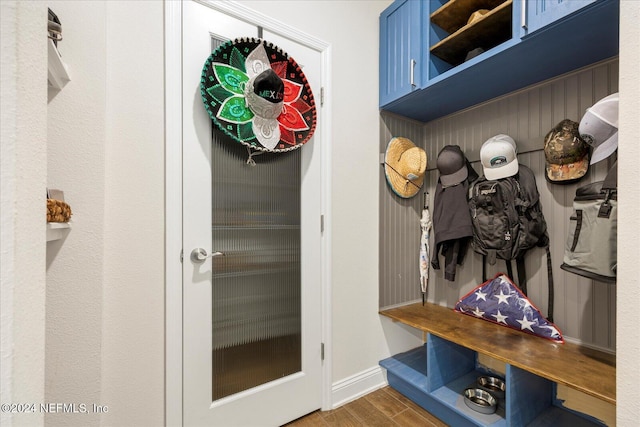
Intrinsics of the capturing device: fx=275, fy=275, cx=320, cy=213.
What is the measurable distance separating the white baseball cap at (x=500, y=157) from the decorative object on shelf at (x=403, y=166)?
1.38ft

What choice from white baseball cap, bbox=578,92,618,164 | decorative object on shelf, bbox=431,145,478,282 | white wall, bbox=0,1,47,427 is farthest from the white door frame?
white baseball cap, bbox=578,92,618,164

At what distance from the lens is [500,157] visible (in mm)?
1688

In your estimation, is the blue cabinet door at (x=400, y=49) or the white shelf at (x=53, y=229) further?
the blue cabinet door at (x=400, y=49)

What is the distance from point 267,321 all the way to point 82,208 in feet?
3.33

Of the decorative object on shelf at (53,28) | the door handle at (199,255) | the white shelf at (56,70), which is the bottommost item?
the door handle at (199,255)

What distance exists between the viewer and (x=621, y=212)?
35.2 inches

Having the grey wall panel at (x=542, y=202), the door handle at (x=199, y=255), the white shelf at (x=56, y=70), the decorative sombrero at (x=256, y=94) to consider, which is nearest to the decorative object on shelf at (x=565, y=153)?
the grey wall panel at (x=542, y=202)

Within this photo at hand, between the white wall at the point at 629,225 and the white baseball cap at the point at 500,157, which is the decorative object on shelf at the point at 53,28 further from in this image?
the white baseball cap at the point at 500,157

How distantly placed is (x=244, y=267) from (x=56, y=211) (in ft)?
2.76

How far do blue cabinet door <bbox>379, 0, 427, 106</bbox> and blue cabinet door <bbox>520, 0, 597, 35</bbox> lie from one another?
588 millimetres

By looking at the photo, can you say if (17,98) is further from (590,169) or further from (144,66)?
(590,169)

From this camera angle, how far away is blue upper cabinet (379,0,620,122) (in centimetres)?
119

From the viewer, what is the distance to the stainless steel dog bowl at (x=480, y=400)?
1.48 metres

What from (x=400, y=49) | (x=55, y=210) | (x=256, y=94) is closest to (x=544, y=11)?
(x=400, y=49)
